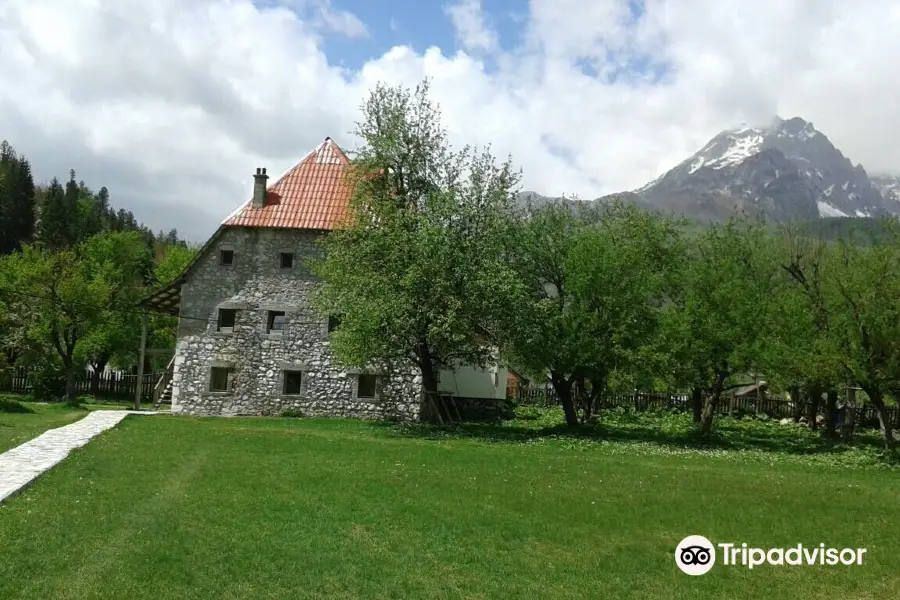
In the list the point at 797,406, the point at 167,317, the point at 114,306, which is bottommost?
the point at 797,406

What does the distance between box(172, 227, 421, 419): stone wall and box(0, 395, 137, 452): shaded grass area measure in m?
4.91

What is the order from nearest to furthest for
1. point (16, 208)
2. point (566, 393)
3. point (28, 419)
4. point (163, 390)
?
point (28, 419) < point (566, 393) < point (163, 390) < point (16, 208)

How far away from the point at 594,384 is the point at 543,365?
22.7 feet

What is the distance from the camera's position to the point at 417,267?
27.1 metres

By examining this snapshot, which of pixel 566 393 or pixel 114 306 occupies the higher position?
pixel 114 306

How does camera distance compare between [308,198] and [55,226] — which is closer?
[308,198]

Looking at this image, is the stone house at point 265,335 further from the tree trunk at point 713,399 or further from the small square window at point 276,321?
the tree trunk at point 713,399

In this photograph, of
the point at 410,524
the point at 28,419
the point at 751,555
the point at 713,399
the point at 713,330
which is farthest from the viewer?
the point at 713,399

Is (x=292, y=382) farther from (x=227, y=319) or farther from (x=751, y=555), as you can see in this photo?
(x=751, y=555)

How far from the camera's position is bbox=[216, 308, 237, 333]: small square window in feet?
109

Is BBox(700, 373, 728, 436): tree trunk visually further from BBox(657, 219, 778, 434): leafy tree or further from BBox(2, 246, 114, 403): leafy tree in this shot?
BBox(2, 246, 114, 403): leafy tree

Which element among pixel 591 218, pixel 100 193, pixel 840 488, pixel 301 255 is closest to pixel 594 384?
pixel 591 218

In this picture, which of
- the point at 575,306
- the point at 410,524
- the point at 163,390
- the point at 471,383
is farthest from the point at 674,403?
the point at 410,524

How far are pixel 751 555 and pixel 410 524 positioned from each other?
4760 mm
